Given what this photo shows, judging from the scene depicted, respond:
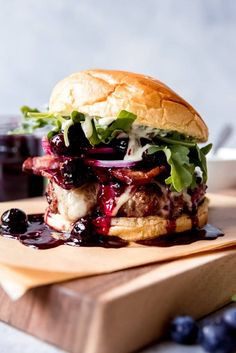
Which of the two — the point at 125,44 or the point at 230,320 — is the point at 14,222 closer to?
the point at 230,320

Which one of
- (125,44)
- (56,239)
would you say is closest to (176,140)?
(56,239)

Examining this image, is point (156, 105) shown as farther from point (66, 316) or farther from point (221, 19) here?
point (221, 19)

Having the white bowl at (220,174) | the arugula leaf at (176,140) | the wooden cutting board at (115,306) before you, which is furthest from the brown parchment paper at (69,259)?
the white bowl at (220,174)

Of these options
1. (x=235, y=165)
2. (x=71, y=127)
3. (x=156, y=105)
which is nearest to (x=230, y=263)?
(x=156, y=105)

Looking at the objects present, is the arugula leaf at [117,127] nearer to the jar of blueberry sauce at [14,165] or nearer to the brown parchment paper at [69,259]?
the brown parchment paper at [69,259]

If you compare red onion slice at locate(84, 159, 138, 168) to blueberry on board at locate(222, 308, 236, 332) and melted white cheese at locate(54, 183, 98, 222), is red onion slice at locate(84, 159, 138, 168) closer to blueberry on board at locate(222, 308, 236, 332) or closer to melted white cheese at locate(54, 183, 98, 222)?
melted white cheese at locate(54, 183, 98, 222)

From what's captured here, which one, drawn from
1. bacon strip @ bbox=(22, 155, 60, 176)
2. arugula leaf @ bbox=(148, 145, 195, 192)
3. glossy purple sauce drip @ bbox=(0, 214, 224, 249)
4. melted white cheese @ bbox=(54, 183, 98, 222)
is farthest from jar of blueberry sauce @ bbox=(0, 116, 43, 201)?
arugula leaf @ bbox=(148, 145, 195, 192)
